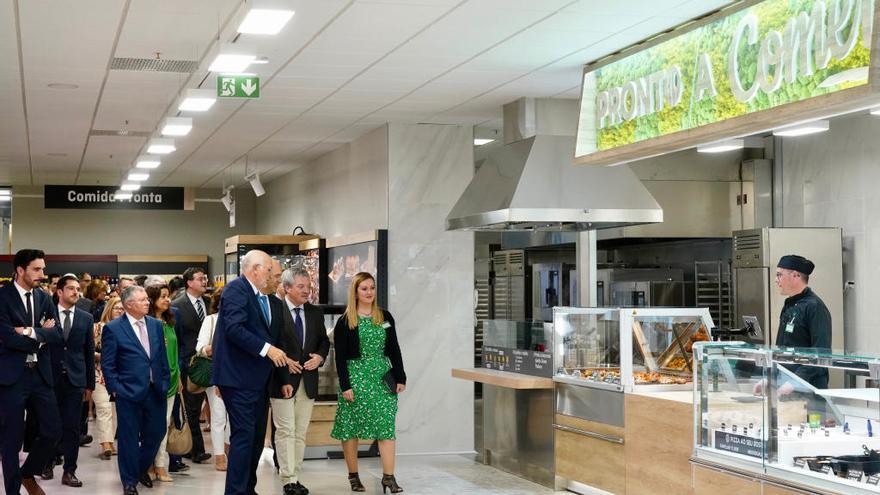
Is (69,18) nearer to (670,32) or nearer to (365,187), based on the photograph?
(670,32)

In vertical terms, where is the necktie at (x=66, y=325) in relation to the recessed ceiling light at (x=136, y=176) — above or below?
below

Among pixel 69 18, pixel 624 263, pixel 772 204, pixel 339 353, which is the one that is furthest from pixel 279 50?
pixel 624 263

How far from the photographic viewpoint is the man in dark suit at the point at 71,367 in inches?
325

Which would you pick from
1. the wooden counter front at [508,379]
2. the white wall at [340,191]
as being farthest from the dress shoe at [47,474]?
the white wall at [340,191]

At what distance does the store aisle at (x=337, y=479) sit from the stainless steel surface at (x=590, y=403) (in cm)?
70

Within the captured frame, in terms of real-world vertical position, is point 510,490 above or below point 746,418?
below

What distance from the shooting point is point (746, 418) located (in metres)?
5.45

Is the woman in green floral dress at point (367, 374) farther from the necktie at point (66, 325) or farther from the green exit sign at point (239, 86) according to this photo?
the necktie at point (66, 325)

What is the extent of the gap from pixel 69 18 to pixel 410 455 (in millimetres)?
5475

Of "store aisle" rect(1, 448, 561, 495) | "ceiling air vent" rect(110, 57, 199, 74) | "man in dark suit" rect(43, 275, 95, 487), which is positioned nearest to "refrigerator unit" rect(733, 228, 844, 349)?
"store aisle" rect(1, 448, 561, 495)

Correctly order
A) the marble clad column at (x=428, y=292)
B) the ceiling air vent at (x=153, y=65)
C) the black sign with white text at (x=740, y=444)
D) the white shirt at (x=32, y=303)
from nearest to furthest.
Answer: the black sign with white text at (x=740, y=444) → the white shirt at (x=32, y=303) → the ceiling air vent at (x=153, y=65) → the marble clad column at (x=428, y=292)

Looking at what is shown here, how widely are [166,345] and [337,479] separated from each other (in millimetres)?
1768

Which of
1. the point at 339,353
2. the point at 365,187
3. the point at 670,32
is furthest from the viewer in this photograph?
the point at 365,187

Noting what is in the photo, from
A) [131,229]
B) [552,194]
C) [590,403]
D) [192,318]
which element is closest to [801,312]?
[590,403]
